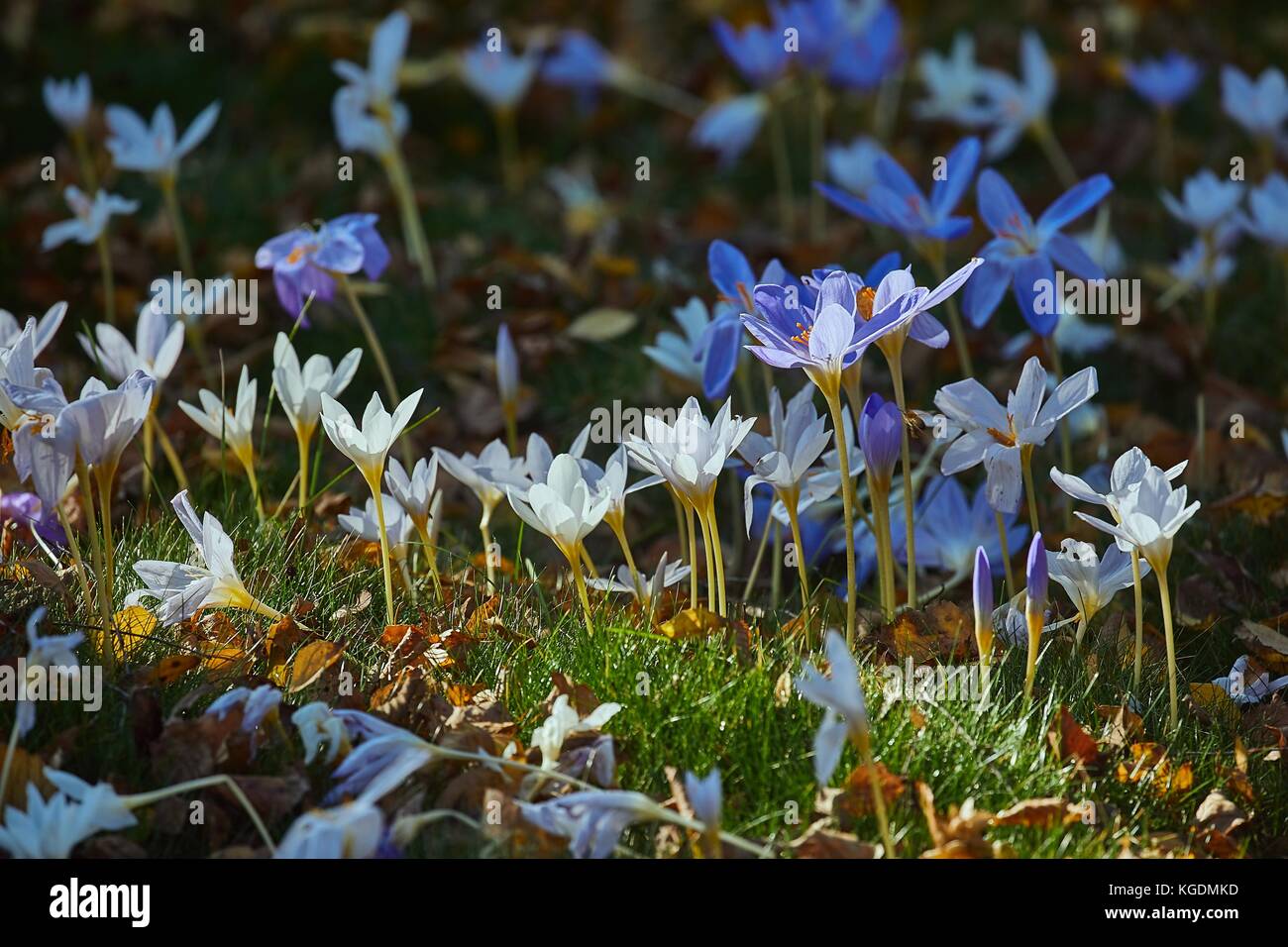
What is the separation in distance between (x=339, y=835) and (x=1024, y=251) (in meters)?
1.65

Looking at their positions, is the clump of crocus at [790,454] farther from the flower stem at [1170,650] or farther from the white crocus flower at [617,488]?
the flower stem at [1170,650]

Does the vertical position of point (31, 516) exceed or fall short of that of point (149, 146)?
it falls short

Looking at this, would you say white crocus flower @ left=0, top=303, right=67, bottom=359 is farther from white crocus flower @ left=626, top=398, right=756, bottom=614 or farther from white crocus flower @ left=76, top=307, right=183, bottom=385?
white crocus flower @ left=626, top=398, right=756, bottom=614

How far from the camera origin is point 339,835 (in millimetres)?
1648

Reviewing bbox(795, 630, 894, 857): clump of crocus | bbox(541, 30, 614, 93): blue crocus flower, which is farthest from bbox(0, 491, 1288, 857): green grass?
bbox(541, 30, 614, 93): blue crocus flower

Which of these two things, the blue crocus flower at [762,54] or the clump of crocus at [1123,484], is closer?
the clump of crocus at [1123,484]

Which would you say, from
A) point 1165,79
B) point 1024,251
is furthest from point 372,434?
point 1165,79

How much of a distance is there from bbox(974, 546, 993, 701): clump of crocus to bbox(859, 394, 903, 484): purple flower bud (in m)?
0.24

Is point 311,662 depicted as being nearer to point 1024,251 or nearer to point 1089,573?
point 1089,573

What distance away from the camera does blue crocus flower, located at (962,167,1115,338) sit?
257 centimetres

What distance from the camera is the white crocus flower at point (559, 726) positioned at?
1.94m

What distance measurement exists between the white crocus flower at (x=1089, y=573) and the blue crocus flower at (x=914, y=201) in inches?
26.9

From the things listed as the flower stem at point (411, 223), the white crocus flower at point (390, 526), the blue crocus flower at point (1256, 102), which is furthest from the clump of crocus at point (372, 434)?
the blue crocus flower at point (1256, 102)
